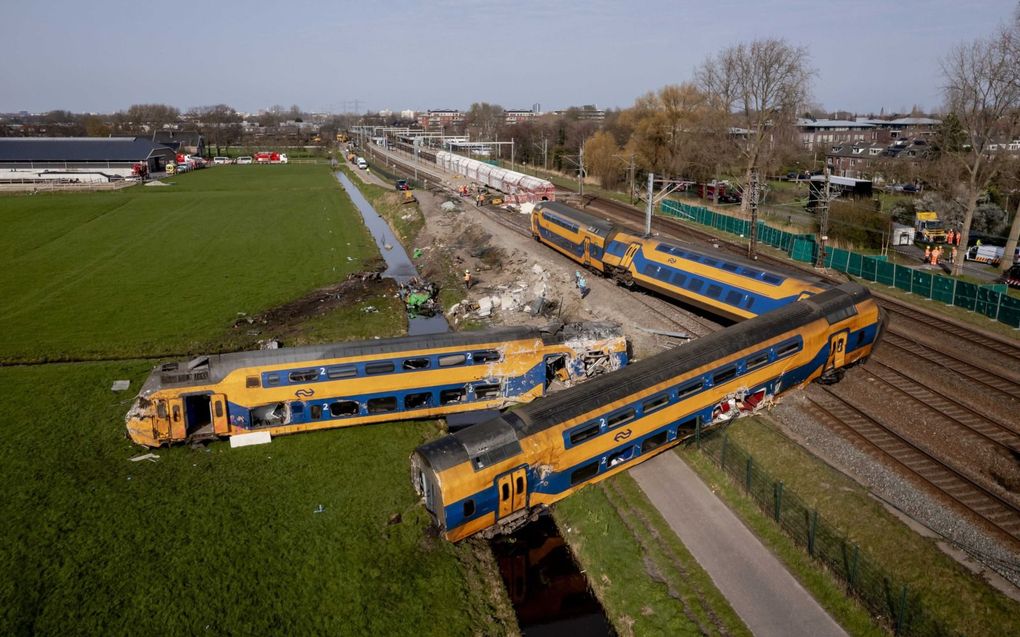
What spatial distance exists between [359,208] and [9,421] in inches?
2671

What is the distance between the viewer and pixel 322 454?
24.8 meters

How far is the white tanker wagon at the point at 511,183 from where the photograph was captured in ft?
251

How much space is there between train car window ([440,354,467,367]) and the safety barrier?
30.5 metres

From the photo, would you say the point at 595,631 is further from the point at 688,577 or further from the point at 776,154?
the point at 776,154

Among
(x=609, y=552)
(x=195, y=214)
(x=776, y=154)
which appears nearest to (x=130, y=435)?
(x=609, y=552)

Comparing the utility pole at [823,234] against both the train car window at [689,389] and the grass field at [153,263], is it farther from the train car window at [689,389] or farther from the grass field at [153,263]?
the grass field at [153,263]

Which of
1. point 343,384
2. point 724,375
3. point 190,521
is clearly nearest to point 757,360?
point 724,375

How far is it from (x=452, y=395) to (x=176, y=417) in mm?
10904

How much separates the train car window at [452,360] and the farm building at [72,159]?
388ft

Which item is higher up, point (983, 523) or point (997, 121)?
point (997, 121)

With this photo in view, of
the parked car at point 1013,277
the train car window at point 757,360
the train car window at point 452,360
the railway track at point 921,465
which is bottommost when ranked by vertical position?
the railway track at point 921,465

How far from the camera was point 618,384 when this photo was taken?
70.4ft

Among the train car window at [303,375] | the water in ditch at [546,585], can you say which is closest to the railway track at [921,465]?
the water in ditch at [546,585]

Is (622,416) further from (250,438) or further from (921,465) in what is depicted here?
(250,438)
